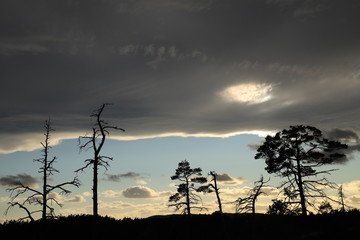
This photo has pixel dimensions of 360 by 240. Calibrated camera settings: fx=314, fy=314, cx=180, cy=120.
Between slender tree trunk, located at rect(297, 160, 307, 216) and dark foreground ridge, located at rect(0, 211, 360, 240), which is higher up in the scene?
slender tree trunk, located at rect(297, 160, 307, 216)

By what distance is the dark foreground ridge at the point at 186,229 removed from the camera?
18344mm

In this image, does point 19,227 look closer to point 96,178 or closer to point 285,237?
point 96,178

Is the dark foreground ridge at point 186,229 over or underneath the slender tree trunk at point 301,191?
underneath

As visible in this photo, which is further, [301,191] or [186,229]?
[301,191]

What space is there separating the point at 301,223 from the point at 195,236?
7411 millimetres

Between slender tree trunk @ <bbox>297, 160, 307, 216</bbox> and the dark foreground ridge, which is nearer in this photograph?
the dark foreground ridge

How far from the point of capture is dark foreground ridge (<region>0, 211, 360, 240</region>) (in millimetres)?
18344

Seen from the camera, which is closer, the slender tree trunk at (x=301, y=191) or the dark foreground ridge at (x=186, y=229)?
the dark foreground ridge at (x=186, y=229)

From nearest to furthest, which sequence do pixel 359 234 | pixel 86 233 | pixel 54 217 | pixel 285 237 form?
1. pixel 359 234
2. pixel 285 237
3. pixel 86 233
4. pixel 54 217

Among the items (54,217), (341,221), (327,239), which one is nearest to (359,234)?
(327,239)

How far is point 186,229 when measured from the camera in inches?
902

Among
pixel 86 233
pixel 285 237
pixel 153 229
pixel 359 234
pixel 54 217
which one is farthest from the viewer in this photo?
pixel 54 217

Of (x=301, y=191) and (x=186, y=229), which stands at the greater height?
(x=301, y=191)

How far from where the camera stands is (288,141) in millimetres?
29266
